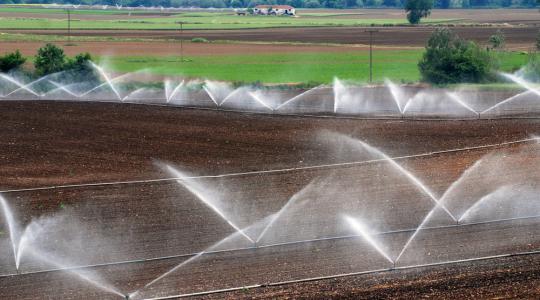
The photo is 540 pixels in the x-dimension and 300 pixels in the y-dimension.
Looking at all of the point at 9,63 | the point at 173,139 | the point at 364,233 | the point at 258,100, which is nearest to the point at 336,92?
the point at 258,100

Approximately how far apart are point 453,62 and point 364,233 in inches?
1260

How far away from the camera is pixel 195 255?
63.1 ft

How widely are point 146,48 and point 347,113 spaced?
156 ft

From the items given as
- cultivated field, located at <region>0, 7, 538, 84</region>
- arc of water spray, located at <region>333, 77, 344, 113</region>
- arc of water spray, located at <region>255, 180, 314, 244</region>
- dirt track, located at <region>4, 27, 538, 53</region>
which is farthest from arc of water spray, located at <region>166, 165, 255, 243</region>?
dirt track, located at <region>4, 27, 538, 53</region>

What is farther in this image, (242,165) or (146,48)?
(146,48)

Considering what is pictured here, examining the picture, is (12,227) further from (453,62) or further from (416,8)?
(416,8)

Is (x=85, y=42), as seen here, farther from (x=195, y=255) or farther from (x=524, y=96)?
(x=195, y=255)

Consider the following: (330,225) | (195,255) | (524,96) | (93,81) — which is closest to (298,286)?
(195,255)

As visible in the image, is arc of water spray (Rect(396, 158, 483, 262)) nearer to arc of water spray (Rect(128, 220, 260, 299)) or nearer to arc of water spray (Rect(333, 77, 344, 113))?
arc of water spray (Rect(128, 220, 260, 299))

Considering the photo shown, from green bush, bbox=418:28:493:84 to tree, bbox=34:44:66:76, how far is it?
21.0 m

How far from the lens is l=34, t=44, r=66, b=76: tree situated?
2071 inches

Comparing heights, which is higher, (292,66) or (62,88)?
(62,88)

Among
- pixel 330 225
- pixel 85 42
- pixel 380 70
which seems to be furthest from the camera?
pixel 85 42

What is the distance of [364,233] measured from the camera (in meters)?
20.7
